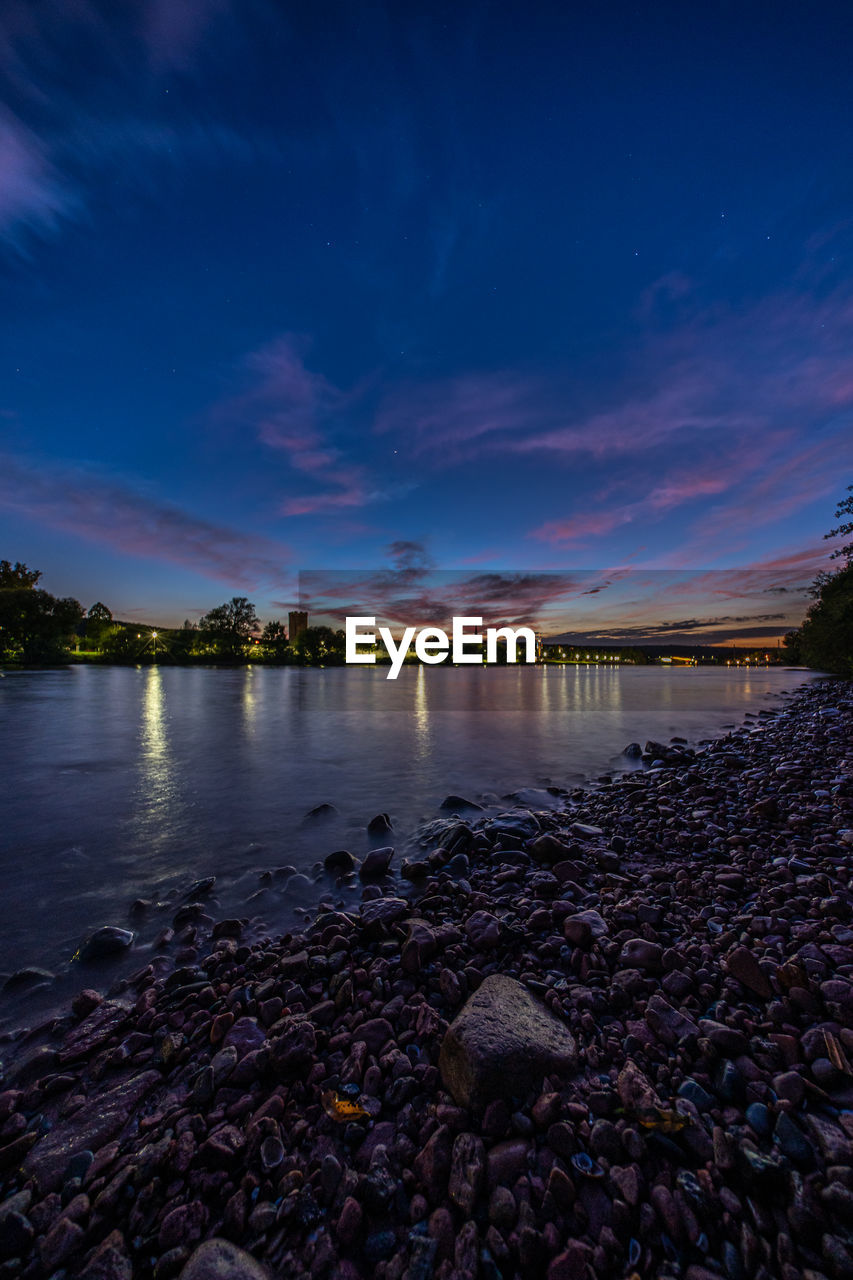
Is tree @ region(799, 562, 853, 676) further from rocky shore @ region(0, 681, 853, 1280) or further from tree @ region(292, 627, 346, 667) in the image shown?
tree @ region(292, 627, 346, 667)

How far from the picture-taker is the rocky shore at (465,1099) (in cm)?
170

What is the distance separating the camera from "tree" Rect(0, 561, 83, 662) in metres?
66.9

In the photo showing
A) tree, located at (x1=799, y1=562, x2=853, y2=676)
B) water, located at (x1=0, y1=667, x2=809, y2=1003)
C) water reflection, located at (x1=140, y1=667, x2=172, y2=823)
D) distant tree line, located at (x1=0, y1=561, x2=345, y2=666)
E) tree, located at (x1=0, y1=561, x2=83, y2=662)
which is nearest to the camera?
water, located at (x1=0, y1=667, x2=809, y2=1003)

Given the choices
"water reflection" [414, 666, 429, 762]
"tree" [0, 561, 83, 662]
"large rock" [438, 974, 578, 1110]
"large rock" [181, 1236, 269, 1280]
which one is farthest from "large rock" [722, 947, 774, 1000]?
"tree" [0, 561, 83, 662]

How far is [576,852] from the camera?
17.5ft

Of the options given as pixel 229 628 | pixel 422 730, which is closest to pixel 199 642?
pixel 229 628

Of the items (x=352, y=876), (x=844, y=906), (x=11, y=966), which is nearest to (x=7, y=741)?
(x=11, y=966)

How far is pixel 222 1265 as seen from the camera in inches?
65.2

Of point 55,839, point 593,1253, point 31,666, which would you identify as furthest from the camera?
point 31,666

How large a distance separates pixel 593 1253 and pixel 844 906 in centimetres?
315

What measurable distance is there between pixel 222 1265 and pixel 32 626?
8904 cm

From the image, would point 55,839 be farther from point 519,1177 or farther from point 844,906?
point 844,906

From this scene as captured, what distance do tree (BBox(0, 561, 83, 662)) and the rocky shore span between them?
85.2m

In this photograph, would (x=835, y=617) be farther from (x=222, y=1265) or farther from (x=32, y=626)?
(x=32, y=626)
